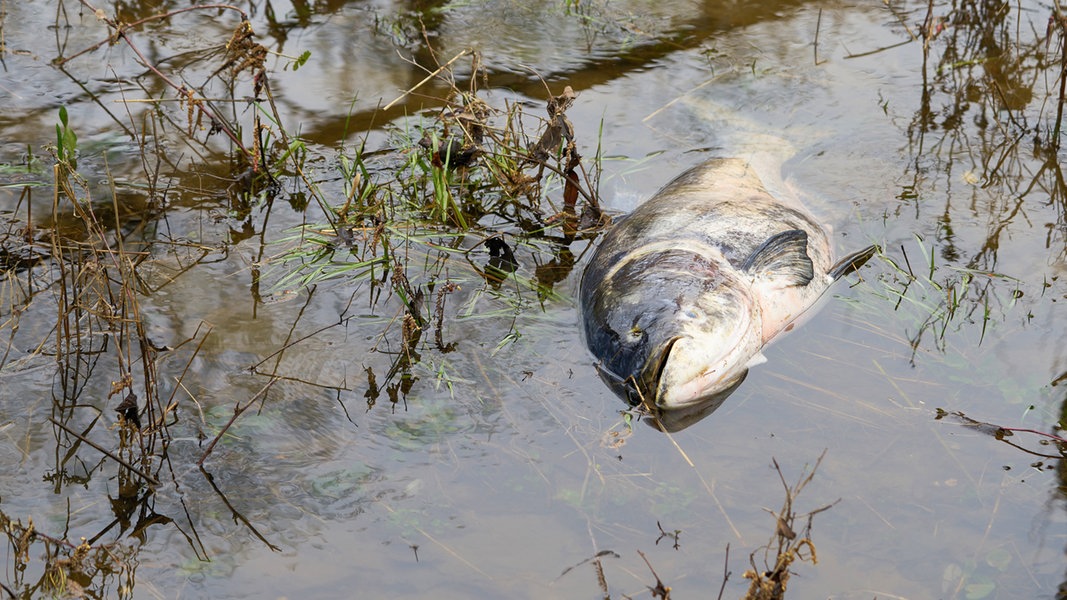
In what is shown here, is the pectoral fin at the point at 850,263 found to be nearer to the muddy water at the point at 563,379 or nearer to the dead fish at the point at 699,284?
the dead fish at the point at 699,284

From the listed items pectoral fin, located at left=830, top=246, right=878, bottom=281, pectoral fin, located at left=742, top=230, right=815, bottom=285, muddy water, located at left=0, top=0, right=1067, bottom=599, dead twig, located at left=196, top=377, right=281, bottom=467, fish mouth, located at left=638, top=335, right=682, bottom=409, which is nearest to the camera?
muddy water, located at left=0, top=0, right=1067, bottom=599

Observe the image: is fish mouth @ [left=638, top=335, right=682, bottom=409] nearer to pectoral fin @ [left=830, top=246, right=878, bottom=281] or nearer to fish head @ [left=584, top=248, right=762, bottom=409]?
fish head @ [left=584, top=248, right=762, bottom=409]

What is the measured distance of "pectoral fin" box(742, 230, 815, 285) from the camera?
4812 mm

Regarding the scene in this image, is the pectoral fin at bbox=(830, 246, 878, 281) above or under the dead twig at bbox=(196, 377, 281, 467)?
above

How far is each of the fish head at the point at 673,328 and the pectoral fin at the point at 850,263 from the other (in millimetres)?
680

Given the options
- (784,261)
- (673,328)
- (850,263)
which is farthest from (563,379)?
(850,263)

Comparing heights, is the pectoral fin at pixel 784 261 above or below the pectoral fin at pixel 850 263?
above

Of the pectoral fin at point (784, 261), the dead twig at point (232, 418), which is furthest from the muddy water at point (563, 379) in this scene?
the pectoral fin at point (784, 261)

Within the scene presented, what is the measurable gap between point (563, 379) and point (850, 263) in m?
1.82

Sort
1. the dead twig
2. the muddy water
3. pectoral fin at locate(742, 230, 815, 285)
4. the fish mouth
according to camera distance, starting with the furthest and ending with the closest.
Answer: pectoral fin at locate(742, 230, 815, 285)
the fish mouth
the dead twig
the muddy water

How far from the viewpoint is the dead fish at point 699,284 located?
167 inches

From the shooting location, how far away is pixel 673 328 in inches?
169

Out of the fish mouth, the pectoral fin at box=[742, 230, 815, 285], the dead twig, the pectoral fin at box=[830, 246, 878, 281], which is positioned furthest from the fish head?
the dead twig

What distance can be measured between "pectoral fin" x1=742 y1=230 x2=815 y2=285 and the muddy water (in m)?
0.27
